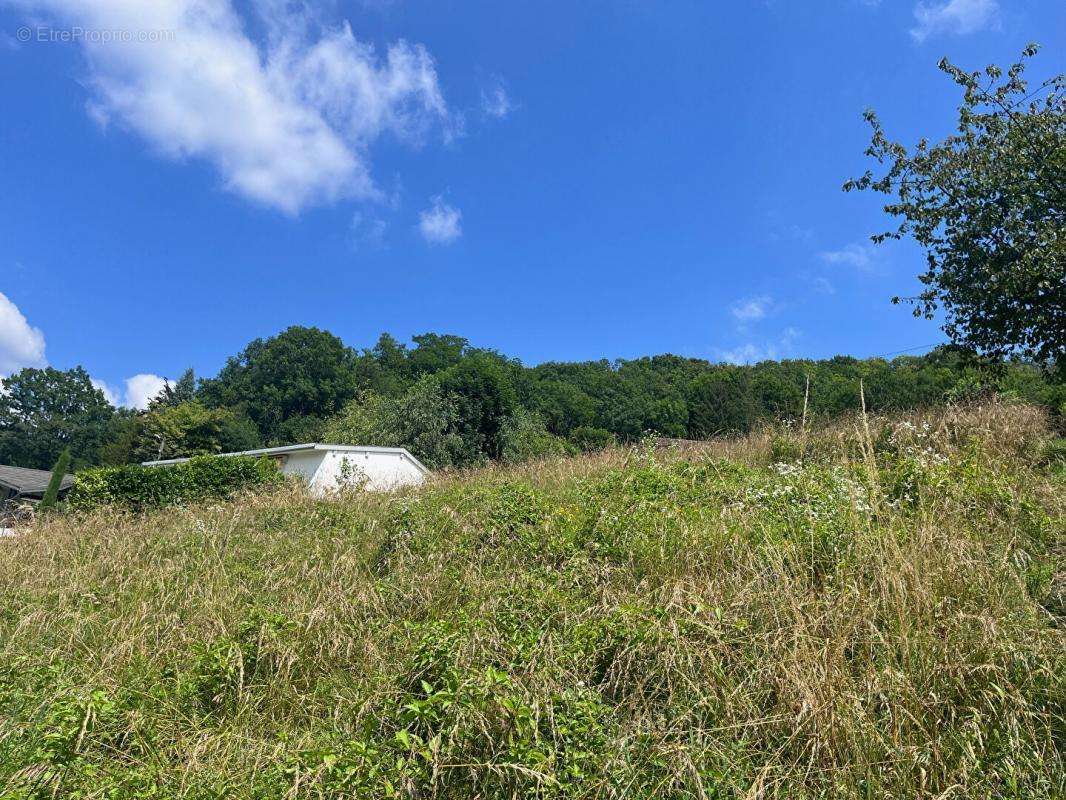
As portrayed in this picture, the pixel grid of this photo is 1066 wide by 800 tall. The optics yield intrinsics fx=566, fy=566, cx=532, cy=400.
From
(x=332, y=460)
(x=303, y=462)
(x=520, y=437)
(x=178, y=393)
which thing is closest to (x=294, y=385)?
(x=178, y=393)

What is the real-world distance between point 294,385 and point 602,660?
161 ft

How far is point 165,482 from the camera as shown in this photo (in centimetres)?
1390

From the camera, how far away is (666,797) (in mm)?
2076

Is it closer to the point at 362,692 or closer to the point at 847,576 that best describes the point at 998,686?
the point at 847,576

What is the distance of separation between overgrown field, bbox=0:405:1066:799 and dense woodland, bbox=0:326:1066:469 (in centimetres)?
571

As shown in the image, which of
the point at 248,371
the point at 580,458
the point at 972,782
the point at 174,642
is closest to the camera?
the point at 972,782

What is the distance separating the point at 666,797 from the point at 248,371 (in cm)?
5722

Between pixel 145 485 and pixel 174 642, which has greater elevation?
pixel 145 485

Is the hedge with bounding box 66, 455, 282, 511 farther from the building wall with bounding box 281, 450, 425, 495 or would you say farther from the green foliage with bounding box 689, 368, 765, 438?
the green foliage with bounding box 689, 368, 765, 438

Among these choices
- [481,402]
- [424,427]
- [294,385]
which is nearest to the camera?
[424,427]

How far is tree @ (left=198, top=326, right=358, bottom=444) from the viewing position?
47125mm

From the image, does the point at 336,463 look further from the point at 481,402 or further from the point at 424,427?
the point at 481,402

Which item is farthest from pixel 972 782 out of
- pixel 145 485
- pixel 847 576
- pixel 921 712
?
pixel 145 485

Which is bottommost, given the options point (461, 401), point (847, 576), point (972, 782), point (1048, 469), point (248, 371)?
point (972, 782)
